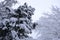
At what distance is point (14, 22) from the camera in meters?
2.91

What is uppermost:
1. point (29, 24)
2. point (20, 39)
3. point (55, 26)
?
point (55, 26)

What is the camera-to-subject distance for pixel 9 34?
2996 mm

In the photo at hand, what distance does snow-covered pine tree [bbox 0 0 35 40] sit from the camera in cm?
290

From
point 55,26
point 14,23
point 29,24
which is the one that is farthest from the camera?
point 55,26

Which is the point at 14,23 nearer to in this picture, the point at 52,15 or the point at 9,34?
the point at 9,34

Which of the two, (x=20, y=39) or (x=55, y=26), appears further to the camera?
(x=55, y=26)

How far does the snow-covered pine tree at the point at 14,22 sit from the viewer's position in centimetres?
290

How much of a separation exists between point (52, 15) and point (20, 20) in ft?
12.5

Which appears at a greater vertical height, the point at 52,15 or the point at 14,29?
the point at 52,15

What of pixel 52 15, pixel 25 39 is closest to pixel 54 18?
pixel 52 15

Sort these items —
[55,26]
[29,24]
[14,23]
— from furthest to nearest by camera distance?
1. [55,26]
2. [29,24]
3. [14,23]

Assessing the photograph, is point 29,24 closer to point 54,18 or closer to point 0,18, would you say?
point 0,18

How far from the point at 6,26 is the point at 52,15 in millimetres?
3948

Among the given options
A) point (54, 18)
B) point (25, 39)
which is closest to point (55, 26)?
point (54, 18)
